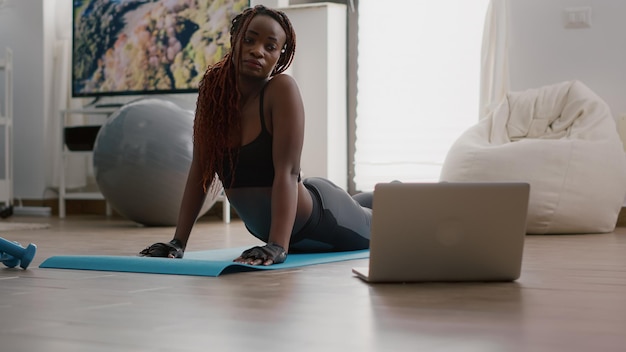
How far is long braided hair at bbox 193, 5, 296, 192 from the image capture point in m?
2.71

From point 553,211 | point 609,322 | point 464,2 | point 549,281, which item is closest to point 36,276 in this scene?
point 549,281

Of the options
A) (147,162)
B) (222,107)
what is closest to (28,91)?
(147,162)

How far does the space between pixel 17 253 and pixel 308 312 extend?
117cm

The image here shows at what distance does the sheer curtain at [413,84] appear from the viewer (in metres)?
5.86

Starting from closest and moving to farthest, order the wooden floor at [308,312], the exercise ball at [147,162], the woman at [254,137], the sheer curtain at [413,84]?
the wooden floor at [308,312]
the woman at [254,137]
the exercise ball at [147,162]
the sheer curtain at [413,84]

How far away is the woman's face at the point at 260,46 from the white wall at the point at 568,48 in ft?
9.86

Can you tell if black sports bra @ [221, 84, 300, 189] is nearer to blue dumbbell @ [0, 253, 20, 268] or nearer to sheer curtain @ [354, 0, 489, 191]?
blue dumbbell @ [0, 253, 20, 268]

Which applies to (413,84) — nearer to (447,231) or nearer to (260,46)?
(260,46)

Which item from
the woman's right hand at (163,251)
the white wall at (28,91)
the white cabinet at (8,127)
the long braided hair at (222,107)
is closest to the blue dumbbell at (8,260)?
the woman's right hand at (163,251)

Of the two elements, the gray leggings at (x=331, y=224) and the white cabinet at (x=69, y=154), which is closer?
the gray leggings at (x=331, y=224)

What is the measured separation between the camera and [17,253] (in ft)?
8.27

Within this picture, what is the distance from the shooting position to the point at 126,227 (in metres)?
5.27

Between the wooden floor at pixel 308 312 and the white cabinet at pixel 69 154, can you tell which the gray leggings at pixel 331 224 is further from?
the white cabinet at pixel 69 154

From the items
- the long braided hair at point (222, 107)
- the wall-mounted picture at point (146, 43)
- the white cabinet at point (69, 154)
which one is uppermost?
the wall-mounted picture at point (146, 43)
